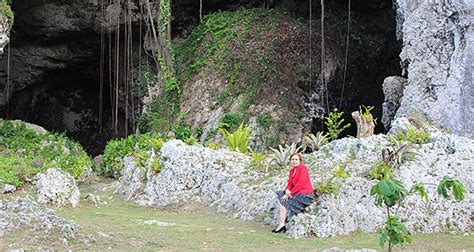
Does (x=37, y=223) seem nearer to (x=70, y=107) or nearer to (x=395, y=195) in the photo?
(x=395, y=195)

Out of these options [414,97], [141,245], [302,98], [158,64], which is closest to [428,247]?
[141,245]

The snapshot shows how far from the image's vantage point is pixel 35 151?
1393cm

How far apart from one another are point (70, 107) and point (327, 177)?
Answer: 1467 centimetres

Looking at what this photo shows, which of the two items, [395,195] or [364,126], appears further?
[364,126]

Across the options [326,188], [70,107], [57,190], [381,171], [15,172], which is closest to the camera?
[326,188]

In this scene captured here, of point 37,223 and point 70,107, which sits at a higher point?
point 37,223

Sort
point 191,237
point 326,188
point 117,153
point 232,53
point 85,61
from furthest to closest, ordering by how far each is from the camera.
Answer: point 85,61, point 232,53, point 117,153, point 326,188, point 191,237

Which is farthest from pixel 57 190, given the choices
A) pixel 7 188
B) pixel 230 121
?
pixel 230 121

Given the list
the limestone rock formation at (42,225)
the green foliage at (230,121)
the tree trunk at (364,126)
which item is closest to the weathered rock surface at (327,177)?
the tree trunk at (364,126)

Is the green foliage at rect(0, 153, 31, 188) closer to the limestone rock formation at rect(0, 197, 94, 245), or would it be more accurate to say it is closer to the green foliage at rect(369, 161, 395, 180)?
the limestone rock formation at rect(0, 197, 94, 245)

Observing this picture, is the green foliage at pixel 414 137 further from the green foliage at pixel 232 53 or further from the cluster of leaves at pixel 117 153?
the cluster of leaves at pixel 117 153

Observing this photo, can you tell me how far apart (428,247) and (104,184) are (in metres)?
7.57

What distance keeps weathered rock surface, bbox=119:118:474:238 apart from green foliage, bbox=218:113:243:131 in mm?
3791

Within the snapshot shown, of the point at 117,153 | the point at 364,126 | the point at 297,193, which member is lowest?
the point at 117,153
